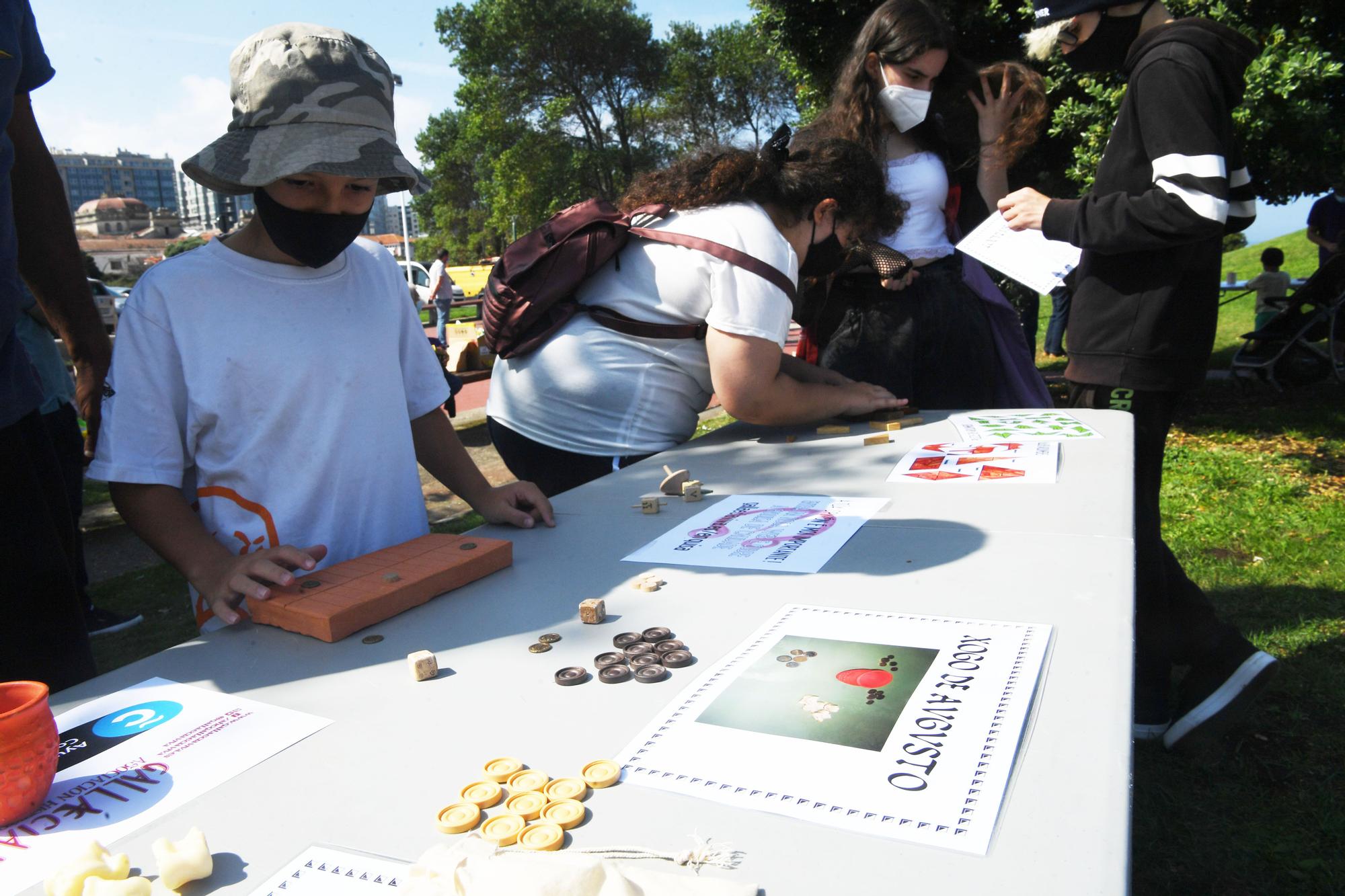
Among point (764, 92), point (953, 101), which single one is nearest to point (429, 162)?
point (764, 92)

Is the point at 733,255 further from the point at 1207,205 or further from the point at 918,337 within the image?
the point at 1207,205

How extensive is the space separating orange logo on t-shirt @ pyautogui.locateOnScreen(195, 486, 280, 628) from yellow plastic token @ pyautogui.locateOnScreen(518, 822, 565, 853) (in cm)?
105

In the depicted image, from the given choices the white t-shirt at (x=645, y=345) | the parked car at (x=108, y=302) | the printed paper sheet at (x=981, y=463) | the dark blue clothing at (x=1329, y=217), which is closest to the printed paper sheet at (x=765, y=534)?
the printed paper sheet at (x=981, y=463)

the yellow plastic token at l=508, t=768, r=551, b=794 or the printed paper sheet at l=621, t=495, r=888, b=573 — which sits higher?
the printed paper sheet at l=621, t=495, r=888, b=573

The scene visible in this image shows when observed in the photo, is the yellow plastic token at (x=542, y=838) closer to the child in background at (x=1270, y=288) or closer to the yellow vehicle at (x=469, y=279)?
the child in background at (x=1270, y=288)

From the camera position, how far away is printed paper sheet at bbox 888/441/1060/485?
78.5 inches

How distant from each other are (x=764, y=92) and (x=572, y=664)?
38.2 metres

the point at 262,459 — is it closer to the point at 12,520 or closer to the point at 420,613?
the point at 12,520

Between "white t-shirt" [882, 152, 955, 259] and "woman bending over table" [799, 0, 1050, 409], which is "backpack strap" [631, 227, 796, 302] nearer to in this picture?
"woman bending over table" [799, 0, 1050, 409]

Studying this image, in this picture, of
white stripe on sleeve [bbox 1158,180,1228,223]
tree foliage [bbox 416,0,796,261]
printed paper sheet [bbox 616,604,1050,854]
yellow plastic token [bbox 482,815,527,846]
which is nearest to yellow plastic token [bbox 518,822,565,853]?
yellow plastic token [bbox 482,815,527,846]

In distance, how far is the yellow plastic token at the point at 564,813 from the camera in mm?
839

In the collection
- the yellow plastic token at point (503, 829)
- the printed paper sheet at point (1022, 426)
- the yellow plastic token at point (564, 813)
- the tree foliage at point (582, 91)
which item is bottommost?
the yellow plastic token at point (564, 813)

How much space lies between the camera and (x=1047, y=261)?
2.71 metres

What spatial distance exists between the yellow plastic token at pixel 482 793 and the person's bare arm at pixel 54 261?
1406mm
